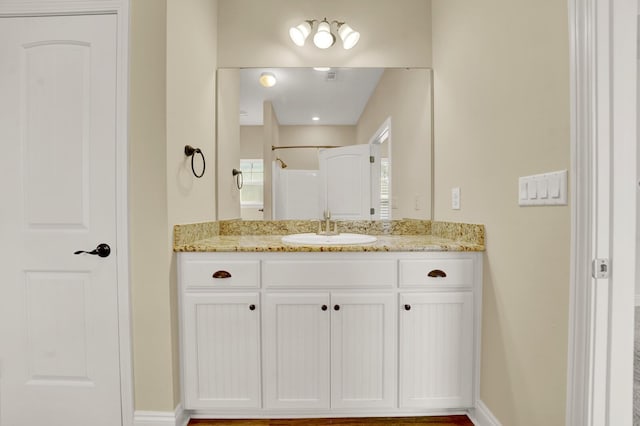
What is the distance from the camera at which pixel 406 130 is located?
6.97 feet

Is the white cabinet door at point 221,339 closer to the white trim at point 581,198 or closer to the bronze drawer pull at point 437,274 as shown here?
the bronze drawer pull at point 437,274

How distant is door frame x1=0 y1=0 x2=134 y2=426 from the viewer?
149 centimetres

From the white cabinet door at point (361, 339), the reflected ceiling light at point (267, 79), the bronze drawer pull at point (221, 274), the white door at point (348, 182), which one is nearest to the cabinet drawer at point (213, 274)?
the bronze drawer pull at point (221, 274)

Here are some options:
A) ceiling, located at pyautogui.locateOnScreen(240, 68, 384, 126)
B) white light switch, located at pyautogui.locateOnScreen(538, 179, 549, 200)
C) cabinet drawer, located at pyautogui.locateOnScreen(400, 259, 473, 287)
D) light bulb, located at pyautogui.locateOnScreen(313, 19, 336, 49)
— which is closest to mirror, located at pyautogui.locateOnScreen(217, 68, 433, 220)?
ceiling, located at pyautogui.locateOnScreen(240, 68, 384, 126)

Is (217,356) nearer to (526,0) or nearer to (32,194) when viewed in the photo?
(32,194)

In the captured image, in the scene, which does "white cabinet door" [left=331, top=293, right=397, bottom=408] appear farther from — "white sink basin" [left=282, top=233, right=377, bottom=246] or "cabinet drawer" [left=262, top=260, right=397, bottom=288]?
"white sink basin" [left=282, top=233, right=377, bottom=246]

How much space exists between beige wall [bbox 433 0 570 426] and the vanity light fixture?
613 millimetres

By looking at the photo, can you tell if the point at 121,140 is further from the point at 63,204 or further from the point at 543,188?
the point at 543,188

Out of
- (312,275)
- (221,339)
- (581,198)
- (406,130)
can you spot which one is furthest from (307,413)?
(406,130)

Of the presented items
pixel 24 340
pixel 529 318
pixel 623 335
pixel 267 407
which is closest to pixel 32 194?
pixel 24 340

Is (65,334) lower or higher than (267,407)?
higher

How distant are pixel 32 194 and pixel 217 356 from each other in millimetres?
1204

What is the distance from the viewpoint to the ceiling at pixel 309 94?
6.95ft

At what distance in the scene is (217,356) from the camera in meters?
1.54
